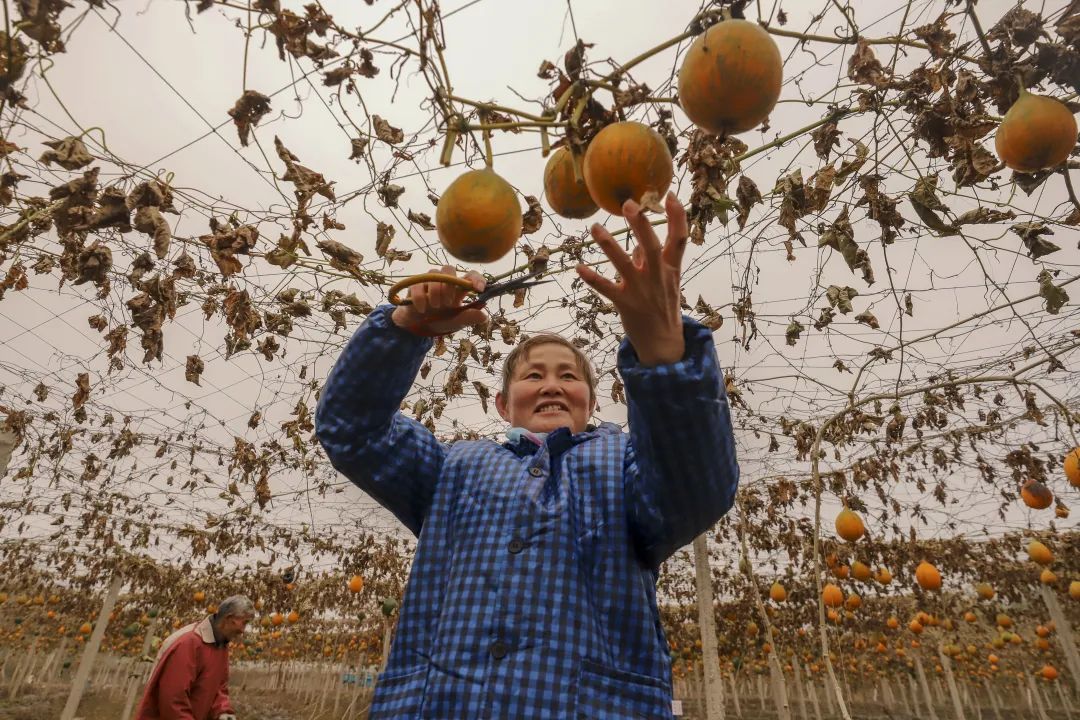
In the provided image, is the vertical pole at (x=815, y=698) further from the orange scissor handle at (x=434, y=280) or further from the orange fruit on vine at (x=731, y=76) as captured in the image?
the orange scissor handle at (x=434, y=280)

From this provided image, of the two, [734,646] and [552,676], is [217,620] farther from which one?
[734,646]

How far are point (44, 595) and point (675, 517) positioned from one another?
74.5 ft

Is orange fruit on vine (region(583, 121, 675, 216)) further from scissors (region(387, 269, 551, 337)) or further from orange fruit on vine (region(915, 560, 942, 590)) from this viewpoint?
orange fruit on vine (region(915, 560, 942, 590))

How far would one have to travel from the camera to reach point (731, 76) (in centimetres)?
118

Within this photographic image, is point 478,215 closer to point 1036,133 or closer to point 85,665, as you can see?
point 1036,133

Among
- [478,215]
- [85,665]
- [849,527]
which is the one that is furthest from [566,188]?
[85,665]

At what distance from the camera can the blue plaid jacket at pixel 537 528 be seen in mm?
1086

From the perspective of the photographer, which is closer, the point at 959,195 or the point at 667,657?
the point at 667,657

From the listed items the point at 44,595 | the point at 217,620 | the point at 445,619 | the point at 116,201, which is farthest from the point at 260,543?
the point at 44,595

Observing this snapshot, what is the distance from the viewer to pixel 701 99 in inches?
47.7

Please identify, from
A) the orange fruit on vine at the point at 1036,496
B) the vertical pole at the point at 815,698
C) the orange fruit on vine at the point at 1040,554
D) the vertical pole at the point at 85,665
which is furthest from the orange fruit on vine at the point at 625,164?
the vertical pole at the point at 815,698

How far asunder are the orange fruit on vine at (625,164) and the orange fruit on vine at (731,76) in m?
0.18

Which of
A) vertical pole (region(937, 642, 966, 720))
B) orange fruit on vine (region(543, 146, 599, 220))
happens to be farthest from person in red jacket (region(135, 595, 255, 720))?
vertical pole (region(937, 642, 966, 720))

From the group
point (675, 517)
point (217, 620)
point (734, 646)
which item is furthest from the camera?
point (734, 646)
